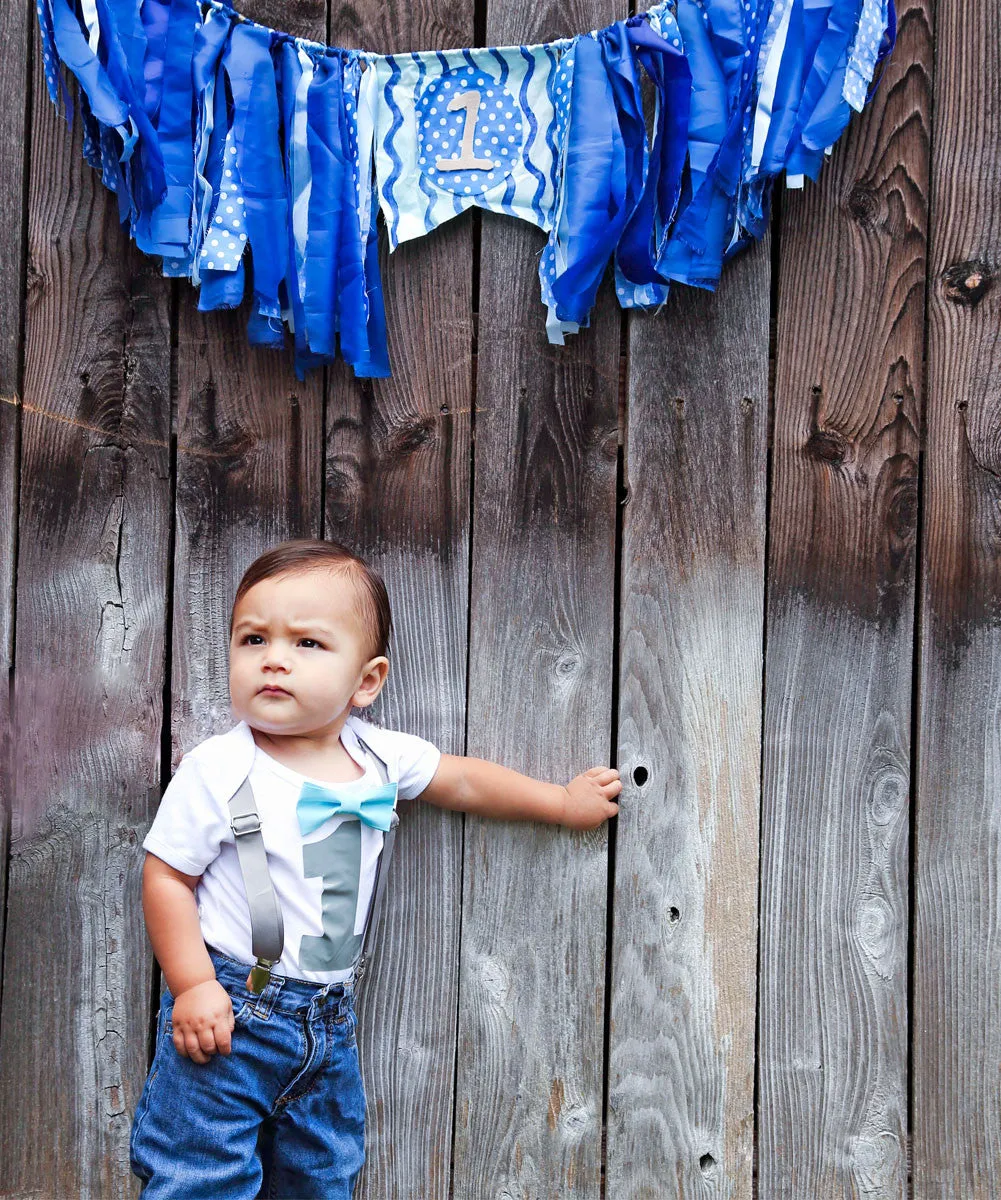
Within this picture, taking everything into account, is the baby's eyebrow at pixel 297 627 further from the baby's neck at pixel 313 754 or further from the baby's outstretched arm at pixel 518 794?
the baby's outstretched arm at pixel 518 794

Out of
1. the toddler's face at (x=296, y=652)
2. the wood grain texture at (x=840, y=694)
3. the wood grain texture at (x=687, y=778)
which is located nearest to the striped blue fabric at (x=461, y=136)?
the wood grain texture at (x=687, y=778)

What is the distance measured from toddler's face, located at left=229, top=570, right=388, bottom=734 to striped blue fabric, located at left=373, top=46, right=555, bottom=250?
1.77 ft

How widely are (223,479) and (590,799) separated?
2.45ft

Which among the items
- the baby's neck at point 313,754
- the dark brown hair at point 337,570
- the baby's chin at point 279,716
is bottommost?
the baby's neck at point 313,754

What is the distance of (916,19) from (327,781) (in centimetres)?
142

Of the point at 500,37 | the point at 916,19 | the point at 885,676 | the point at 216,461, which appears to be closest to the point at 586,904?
the point at 885,676

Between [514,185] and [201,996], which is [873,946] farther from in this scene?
[514,185]

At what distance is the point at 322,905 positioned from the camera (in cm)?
148

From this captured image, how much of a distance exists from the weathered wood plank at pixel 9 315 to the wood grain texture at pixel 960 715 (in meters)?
1.40

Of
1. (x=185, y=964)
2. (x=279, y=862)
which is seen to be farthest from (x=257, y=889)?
(x=185, y=964)

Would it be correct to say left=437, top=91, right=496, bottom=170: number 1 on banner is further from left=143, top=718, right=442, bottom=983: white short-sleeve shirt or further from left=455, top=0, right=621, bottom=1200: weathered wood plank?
left=143, top=718, right=442, bottom=983: white short-sleeve shirt

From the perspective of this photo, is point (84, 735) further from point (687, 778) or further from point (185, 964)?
point (687, 778)

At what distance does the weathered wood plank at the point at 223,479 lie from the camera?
1.66 m

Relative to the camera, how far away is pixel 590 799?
1626 millimetres
